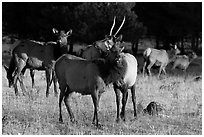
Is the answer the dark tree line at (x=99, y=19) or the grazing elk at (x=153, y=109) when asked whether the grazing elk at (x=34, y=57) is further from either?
the dark tree line at (x=99, y=19)

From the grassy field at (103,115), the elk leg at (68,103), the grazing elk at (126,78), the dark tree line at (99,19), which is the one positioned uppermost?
the dark tree line at (99,19)

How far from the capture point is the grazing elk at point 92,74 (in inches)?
221

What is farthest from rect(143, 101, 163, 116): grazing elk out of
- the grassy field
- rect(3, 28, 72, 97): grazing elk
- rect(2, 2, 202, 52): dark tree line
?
rect(2, 2, 202, 52): dark tree line

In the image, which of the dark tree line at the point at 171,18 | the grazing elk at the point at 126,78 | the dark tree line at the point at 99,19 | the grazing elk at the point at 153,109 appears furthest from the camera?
the dark tree line at the point at 171,18

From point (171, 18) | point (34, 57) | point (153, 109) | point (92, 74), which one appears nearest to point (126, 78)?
point (92, 74)

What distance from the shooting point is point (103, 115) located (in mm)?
6496

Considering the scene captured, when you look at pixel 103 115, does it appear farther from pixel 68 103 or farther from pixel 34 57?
pixel 34 57

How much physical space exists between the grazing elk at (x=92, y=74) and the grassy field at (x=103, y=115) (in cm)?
29

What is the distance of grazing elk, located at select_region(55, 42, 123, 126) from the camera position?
5621 millimetres

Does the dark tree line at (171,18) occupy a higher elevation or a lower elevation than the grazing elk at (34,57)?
higher

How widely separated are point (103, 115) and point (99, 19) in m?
11.8

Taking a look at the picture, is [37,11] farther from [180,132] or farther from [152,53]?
[180,132]

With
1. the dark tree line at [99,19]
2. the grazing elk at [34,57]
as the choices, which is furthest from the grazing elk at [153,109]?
the dark tree line at [99,19]

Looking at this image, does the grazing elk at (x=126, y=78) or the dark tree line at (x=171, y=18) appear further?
the dark tree line at (x=171, y=18)
